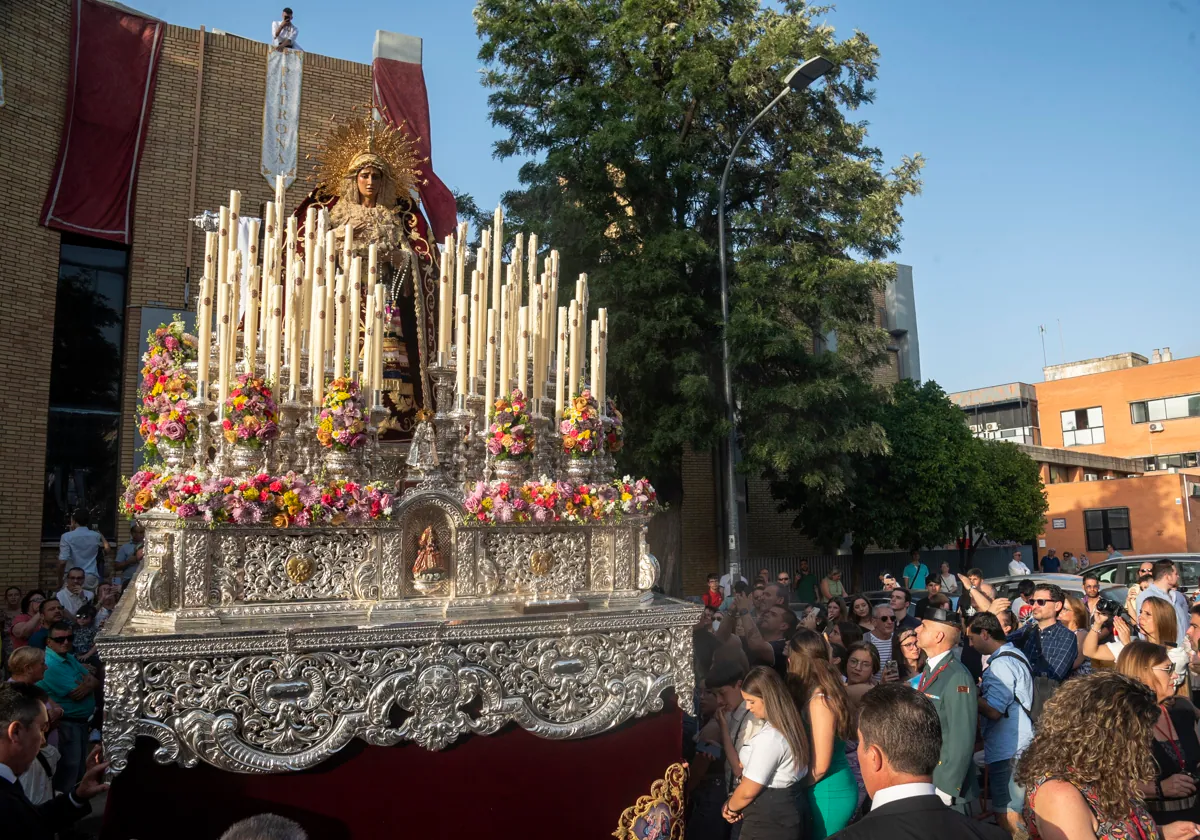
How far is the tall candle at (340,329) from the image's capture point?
536cm

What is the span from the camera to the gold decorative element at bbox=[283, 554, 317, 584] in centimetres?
490

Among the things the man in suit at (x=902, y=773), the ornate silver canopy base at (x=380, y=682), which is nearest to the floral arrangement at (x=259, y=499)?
the ornate silver canopy base at (x=380, y=682)

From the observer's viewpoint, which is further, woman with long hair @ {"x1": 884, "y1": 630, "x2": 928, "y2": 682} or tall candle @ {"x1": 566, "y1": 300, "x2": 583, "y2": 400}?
tall candle @ {"x1": 566, "y1": 300, "x2": 583, "y2": 400}

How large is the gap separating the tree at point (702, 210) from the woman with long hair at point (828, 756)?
374 inches

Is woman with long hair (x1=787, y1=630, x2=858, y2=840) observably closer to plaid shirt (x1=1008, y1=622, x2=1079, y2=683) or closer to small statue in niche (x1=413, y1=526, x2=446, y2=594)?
small statue in niche (x1=413, y1=526, x2=446, y2=594)

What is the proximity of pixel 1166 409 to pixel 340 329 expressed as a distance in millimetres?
42094

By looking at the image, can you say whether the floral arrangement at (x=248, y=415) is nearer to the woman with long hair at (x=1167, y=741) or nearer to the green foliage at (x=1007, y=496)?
the woman with long hair at (x=1167, y=741)

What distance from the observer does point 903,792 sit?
2.75m

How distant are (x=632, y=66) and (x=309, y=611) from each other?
1312cm

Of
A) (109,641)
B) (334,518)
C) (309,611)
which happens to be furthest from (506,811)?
(109,641)

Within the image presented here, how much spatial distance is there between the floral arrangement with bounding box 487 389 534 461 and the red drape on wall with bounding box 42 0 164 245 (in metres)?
11.3

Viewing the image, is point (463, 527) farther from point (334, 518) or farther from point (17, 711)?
point (17, 711)

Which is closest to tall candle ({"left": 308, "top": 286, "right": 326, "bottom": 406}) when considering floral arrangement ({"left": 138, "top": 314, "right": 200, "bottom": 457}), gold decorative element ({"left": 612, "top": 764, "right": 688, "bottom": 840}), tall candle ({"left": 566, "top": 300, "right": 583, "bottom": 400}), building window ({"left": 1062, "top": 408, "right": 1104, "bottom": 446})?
floral arrangement ({"left": 138, "top": 314, "right": 200, "bottom": 457})

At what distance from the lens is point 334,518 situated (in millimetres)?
5012
